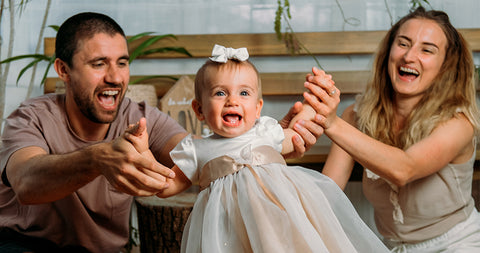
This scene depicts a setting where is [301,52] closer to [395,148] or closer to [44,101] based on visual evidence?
[395,148]

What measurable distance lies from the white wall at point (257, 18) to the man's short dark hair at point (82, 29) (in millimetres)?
1210

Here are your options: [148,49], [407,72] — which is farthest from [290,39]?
[407,72]

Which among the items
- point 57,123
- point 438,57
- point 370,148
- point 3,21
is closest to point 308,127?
point 370,148

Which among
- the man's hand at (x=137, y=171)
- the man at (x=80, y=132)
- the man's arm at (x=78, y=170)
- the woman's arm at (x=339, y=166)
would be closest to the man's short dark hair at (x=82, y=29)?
the man at (x=80, y=132)

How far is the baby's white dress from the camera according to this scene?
121 cm

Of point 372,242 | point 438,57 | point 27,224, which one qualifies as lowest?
point 27,224

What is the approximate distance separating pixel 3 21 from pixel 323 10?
1983 mm

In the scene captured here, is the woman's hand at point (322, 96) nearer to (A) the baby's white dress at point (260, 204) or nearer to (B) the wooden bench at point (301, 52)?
(A) the baby's white dress at point (260, 204)

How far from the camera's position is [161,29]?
10.2ft

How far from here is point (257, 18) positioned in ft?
10.1

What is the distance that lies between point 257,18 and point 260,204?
79.2 inches

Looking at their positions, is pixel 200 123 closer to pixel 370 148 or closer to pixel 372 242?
pixel 370 148

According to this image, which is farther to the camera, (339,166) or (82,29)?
(339,166)

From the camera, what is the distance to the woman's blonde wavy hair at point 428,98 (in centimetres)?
195
